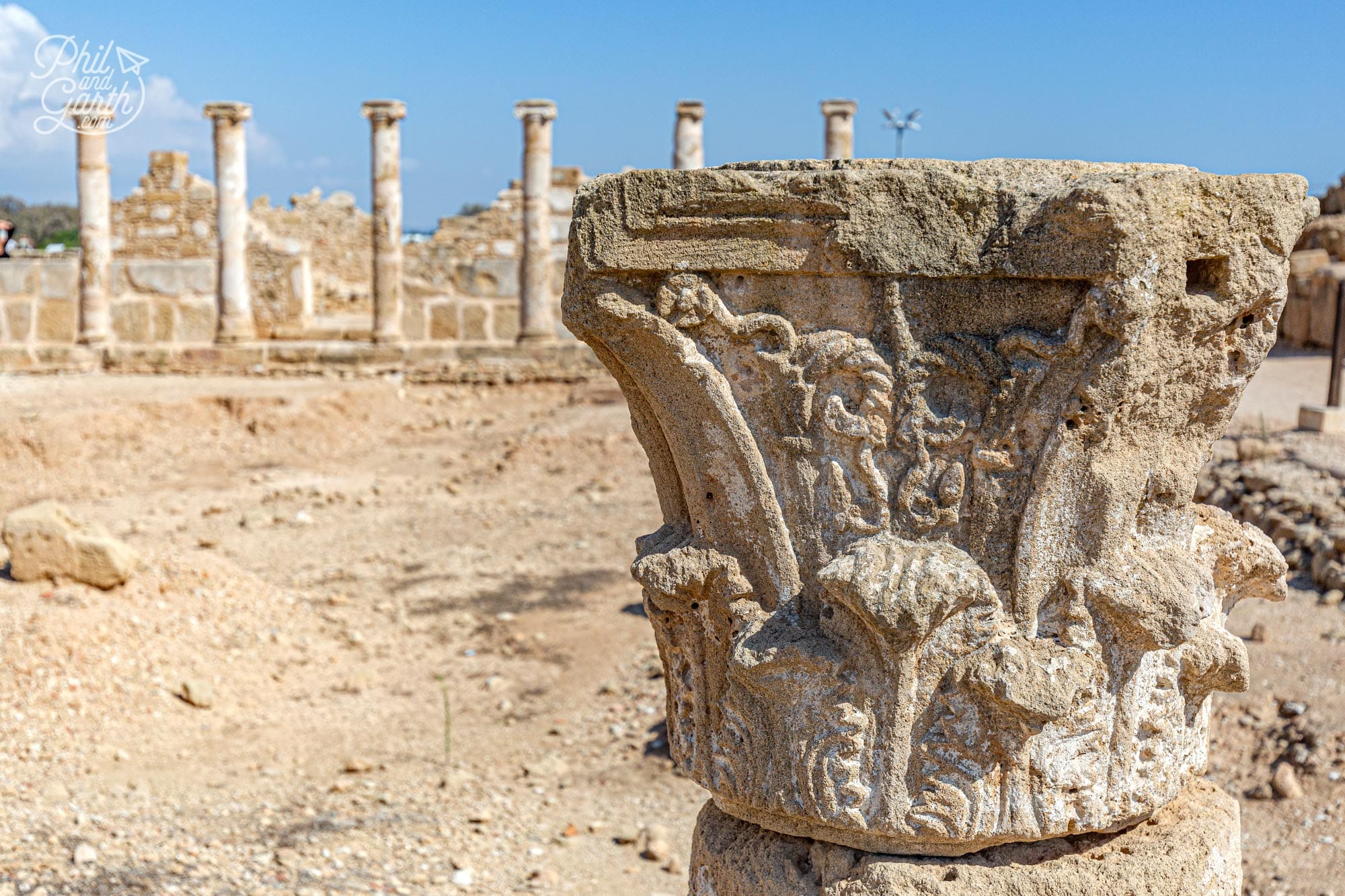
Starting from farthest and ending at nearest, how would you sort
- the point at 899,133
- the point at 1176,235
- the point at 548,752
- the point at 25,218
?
the point at 25,218 → the point at 899,133 → the point at 548,752 → the point at 1176,235

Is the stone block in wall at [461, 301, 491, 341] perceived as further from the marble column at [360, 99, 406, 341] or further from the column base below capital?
the column base below capital

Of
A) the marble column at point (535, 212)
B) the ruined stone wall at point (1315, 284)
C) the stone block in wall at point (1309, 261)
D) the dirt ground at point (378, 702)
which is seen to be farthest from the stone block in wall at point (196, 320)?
the stone block in wall at point (1309, 261)

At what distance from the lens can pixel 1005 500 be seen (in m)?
1.98

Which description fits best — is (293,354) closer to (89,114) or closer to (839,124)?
(89,114)

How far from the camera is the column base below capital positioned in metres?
2.03

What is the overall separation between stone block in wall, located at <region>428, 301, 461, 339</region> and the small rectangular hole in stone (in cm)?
1356

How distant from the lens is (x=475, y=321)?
15023 mm

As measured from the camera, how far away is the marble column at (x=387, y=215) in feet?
47.4

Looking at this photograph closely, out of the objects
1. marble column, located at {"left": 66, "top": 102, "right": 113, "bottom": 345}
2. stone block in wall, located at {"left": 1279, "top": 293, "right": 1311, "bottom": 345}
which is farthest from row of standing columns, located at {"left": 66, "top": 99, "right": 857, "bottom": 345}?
stone block in wall, located at {"left": 1279, "top": 293, "right": 1311, "bottom": 345}

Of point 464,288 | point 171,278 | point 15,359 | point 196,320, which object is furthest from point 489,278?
point 15,359

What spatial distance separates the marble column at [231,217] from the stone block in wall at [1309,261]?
484 inches

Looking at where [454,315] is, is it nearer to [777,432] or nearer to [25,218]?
[777,432]

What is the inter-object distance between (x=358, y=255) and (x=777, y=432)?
67.3 ft

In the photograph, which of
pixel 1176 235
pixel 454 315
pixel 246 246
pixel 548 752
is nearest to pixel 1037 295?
pixel 1176 235
